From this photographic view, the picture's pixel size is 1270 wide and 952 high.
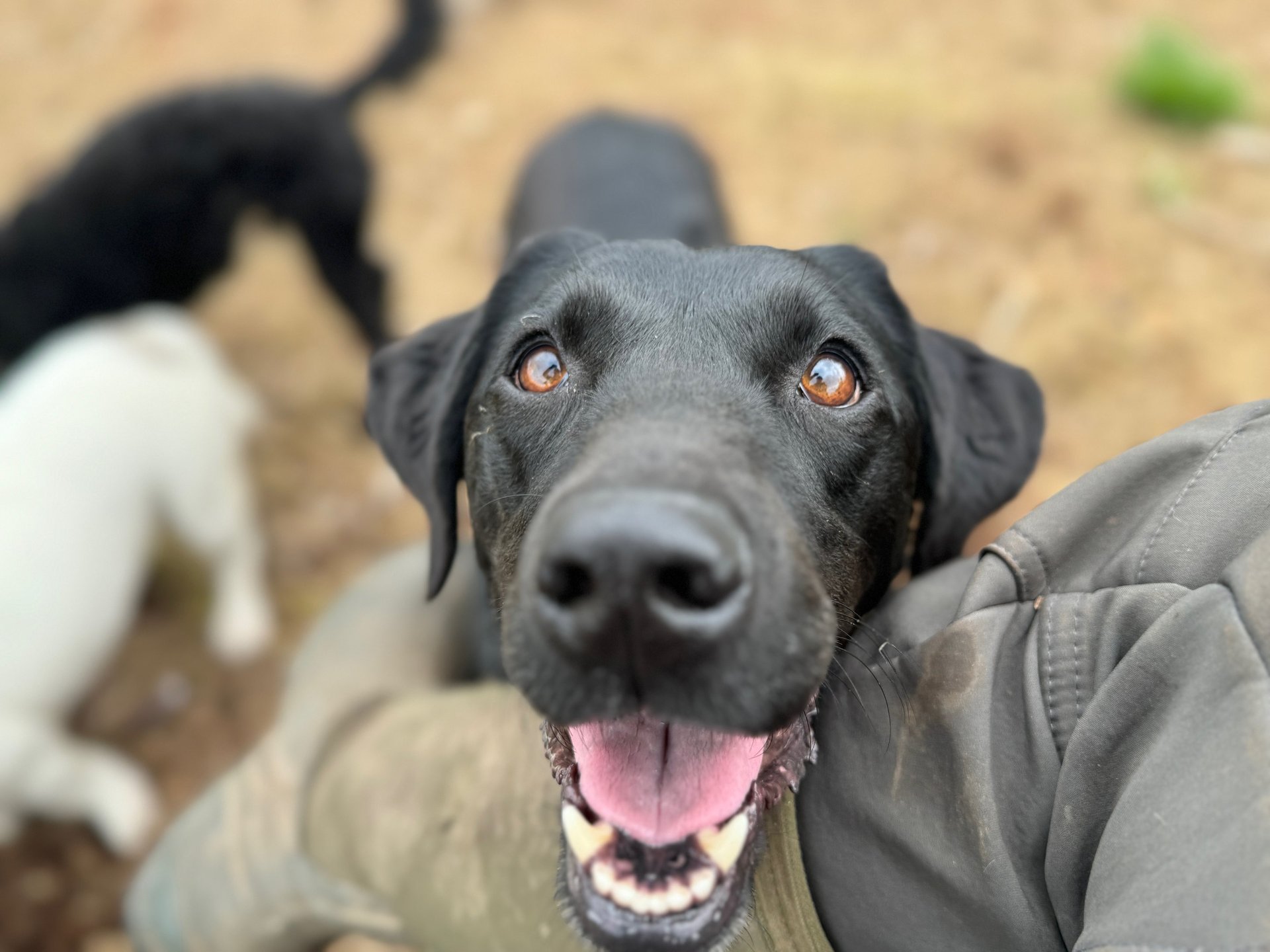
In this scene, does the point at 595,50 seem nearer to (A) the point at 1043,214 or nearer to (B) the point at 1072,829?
(A) the point at 1043,214

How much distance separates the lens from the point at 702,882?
143 cm

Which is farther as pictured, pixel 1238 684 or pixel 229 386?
pixel 229 386

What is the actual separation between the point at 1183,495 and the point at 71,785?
12.2ft

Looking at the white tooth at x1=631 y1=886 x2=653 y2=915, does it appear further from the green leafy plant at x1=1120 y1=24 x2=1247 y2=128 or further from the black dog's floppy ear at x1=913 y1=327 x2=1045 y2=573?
the green leafy plant at x1=1120 y1=24 x2=1247 y2=128

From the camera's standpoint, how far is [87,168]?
419cm

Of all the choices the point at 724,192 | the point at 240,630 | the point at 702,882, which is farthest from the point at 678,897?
the point at 724,192

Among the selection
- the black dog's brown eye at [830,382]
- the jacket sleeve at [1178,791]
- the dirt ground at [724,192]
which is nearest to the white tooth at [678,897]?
the jacket sleeve at [1178,791]

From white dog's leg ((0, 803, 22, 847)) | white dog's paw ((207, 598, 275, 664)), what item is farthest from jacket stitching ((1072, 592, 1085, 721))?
white dog's paw ((207, 598, 275, 664))

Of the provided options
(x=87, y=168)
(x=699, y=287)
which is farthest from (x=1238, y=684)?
(x=87, y=168)

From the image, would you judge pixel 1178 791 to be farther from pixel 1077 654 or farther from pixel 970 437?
pixel 970 437

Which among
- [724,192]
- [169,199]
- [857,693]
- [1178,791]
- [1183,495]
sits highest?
[1183,495]

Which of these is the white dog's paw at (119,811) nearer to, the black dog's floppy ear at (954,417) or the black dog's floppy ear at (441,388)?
the black dog's floppy ear at (441,388)

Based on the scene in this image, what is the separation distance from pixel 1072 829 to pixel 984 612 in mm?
297

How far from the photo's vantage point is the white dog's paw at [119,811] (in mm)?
3418
